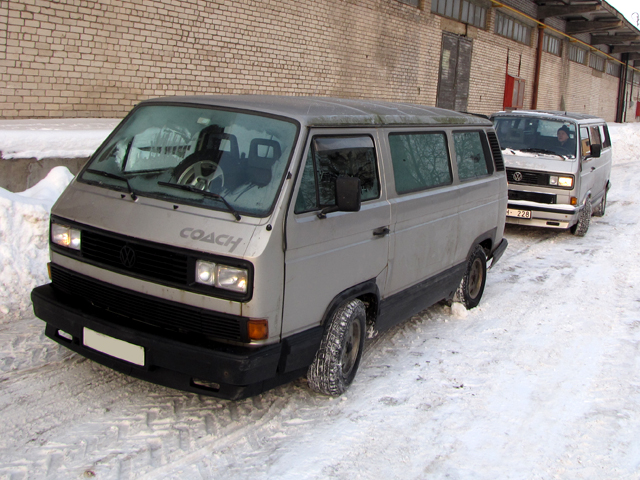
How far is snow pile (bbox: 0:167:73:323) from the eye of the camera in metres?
5.04

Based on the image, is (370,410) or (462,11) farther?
(462,11)

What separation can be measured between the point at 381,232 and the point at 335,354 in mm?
919

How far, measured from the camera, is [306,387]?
417 cm

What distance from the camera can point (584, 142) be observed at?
9695 mm

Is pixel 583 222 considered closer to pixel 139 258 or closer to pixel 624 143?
pixel 139 258

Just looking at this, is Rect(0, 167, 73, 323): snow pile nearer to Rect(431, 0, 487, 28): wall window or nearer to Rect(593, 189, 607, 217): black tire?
Rect(593, 189, 607, 217): black tire

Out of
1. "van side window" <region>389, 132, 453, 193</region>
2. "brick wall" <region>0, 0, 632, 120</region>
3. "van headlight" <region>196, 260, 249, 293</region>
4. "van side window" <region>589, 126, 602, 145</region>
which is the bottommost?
"van headlight" <region>196, 260, 249, 293</region>

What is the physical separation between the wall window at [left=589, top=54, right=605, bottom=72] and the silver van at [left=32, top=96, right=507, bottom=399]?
3340 cm

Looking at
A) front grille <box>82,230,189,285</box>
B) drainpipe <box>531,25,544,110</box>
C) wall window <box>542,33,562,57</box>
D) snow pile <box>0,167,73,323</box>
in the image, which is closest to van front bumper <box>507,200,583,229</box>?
snow pile <box>0,167,73,323</box>

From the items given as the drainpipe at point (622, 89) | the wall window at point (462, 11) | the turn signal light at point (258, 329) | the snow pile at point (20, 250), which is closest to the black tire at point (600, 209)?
the wall window at point (462, 11)

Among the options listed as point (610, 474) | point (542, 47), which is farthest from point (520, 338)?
point (542, 47)

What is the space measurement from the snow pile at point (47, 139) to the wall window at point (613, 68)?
37.7 m

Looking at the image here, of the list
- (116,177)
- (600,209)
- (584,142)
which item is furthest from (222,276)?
(600,209)

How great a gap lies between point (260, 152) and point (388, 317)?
171 centimetres
